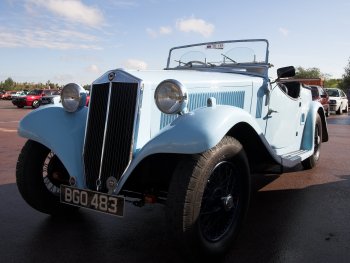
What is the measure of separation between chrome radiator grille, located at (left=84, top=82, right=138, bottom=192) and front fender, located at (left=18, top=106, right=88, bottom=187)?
0.11 m

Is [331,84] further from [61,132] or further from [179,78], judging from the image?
[61,132]

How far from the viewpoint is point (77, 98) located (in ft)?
12.0

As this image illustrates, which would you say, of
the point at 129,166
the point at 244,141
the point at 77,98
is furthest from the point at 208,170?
the point at 77,98

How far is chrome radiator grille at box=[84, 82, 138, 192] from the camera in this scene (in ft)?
9.97

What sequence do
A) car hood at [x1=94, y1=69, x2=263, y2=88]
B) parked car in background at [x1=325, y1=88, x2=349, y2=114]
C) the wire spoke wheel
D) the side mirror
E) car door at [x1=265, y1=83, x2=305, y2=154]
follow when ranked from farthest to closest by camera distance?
parked car in background at [x1=325, y1=88, x2=349, y2=114], car door at [x1=265, y1=83, x2=305, y2=154], the side mirror, car hood at [x1=94, y1=69, x2=263, y2=88], the wire spoke wheel

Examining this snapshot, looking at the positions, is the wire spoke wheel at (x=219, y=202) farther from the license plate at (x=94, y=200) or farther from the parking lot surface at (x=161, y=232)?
the license plate at (x=94, y=200)

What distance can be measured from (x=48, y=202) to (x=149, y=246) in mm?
1186

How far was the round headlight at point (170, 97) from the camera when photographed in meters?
2.95

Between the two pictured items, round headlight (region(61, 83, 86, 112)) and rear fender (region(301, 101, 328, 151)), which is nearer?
round headlight (region(61, 83, 86, 112))

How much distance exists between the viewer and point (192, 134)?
2.67m

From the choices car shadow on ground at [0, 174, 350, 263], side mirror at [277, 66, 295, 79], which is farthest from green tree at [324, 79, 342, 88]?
car shadow on ground at [0, 174, 350, 263]

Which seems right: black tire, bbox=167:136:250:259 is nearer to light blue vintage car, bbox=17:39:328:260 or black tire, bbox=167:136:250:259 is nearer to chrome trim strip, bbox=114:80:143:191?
light blue vintage car, bbox=17:39:328:260

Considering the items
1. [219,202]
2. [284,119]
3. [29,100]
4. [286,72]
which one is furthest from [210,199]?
[29,100]

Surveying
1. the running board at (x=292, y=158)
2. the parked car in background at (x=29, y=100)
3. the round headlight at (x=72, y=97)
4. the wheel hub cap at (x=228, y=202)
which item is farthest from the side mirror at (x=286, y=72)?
the parked car in background at (x=29, y=100)
